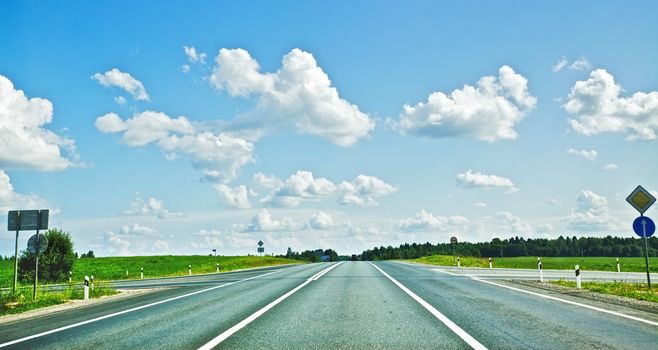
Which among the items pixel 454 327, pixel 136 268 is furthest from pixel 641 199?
pixel 136 268

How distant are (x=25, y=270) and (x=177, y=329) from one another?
36.4 m

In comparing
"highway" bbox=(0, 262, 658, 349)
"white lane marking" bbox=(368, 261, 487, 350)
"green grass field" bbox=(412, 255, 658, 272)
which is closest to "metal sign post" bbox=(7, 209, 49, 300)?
"highway" bbox=(0, 262, 658, 349)

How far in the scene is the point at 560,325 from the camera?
28.1 ft

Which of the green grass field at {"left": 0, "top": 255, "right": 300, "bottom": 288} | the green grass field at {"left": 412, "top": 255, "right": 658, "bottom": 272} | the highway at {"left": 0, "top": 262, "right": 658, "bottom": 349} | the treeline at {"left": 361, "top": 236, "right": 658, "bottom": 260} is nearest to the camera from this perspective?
the highway at {"left": 0, "top": 262, "right": 658, "bottom": 349}

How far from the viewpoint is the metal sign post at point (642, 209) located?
1680cm

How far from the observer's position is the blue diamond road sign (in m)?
16.8

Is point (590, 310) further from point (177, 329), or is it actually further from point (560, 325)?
point (177, 329)

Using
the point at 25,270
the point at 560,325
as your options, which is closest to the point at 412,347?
the point at 560,325

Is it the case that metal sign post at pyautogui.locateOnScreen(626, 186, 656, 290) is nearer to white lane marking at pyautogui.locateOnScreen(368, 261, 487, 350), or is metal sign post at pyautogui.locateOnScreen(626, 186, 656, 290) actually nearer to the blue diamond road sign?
the blue diamond road sign

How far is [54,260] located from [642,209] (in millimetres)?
39641

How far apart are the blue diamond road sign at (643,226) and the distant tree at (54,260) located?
3903 centimetres

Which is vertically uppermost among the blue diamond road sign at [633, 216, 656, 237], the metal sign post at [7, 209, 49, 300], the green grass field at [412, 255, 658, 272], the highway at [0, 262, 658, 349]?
the metal sign post at [7, 209, 49, 300]

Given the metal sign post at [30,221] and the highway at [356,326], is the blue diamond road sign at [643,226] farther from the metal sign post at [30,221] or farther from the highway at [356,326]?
the metal sign post at [30,221]

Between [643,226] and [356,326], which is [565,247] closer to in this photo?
[643,226]
